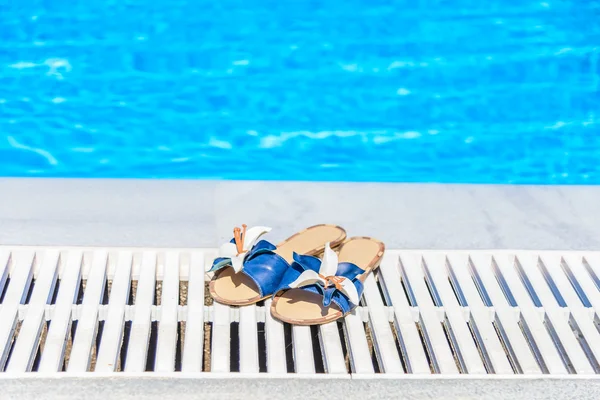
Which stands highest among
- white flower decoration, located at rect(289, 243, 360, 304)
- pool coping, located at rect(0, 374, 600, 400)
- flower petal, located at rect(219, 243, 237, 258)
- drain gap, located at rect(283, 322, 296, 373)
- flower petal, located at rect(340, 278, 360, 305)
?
flower petal, located at rect(219, 243, 237, 258)

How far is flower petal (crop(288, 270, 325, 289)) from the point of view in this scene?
1.99 meters

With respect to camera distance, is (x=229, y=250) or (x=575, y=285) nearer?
(x=229, y=250)

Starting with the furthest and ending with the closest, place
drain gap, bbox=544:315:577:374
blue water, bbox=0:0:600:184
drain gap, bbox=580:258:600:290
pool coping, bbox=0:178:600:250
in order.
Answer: blue water, bbox=0:0:600:184 < pool coping, bbox=0:178:600:250 < drain gap, bbox=580:258:600:290 < drain gap, bbox=544:315:577:374

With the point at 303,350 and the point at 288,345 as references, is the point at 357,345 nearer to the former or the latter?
the point at 303,350

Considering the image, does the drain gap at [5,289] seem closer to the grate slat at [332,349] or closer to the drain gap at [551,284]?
the grate slat at [332,349]

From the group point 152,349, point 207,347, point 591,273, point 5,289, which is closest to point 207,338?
point 207,347

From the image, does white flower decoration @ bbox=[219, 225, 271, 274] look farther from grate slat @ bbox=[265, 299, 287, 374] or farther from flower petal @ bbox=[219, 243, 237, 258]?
grate slat @ bbox=[265, 299, 287, 374]

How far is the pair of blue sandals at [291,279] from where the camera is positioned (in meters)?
1.97

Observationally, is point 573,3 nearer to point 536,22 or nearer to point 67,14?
point 536,22

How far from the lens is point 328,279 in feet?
6.57

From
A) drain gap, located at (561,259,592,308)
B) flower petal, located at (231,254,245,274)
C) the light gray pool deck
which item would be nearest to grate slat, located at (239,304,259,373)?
flower petal, located at (231,254,245,274)

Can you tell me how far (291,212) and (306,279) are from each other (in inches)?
26.4

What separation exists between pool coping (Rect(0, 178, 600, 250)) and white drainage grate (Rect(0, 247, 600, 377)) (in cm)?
17

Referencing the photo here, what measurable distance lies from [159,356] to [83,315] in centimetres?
27
